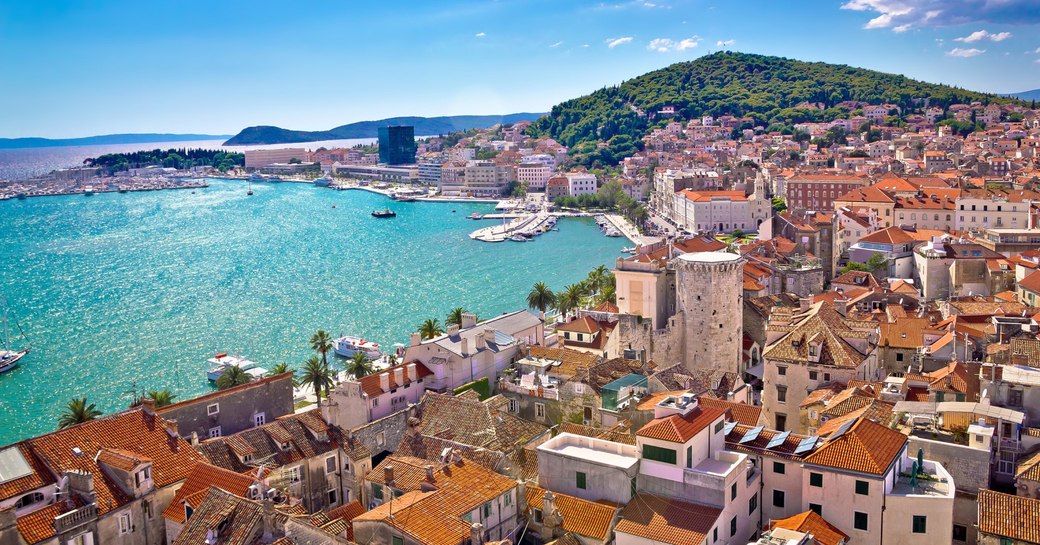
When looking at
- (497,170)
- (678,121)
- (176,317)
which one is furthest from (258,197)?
(176,317)

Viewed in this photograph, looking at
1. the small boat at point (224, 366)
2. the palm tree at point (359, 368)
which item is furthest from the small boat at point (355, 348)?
the palm tree at point (359, 368)

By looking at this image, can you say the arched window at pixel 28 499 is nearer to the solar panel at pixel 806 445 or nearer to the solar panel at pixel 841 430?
the solar panel at pixel 806 445

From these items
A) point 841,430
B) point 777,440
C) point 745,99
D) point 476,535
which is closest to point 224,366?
point 476,535

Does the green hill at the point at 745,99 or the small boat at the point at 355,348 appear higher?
the green hill at the point at 745,99

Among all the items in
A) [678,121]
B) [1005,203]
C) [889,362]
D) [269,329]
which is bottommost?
[269,329]

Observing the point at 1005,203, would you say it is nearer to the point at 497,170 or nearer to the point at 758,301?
the point at 758,301
